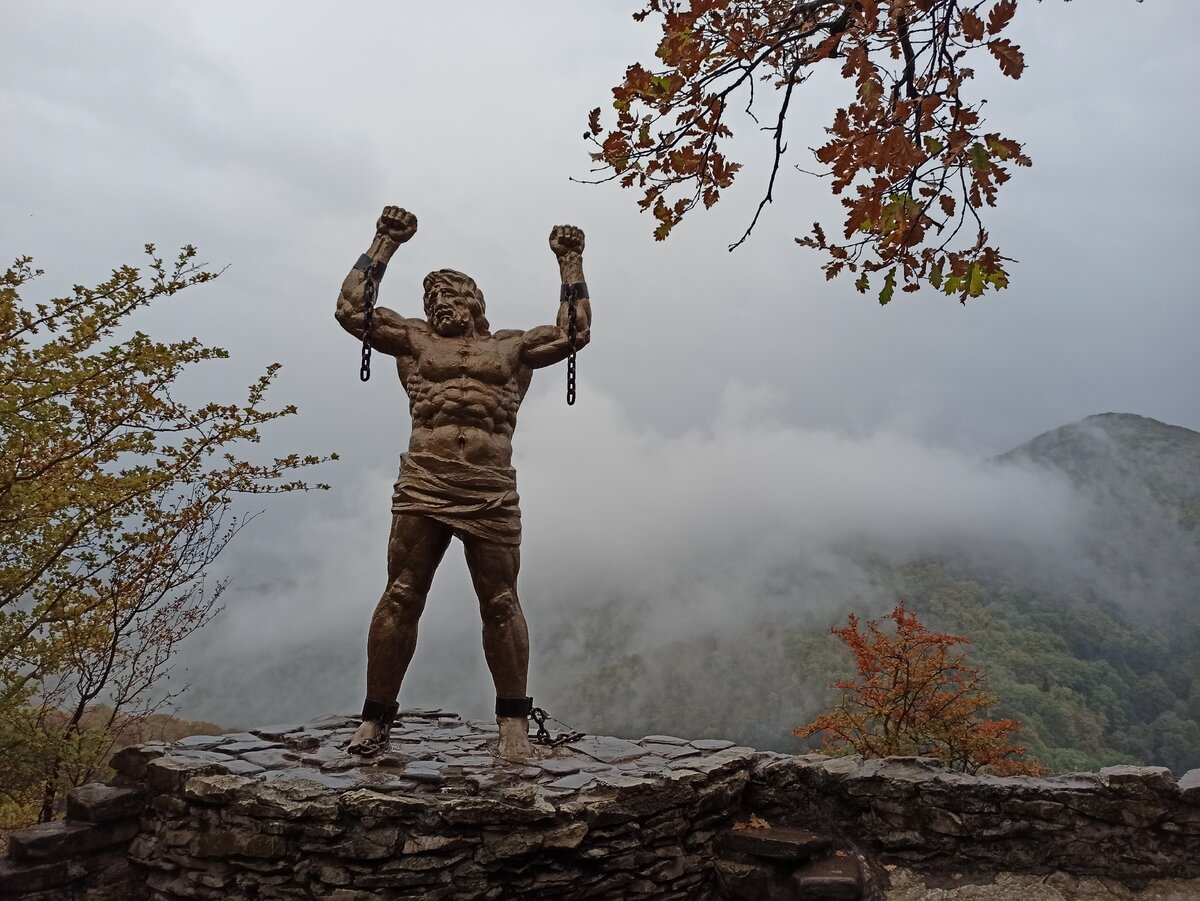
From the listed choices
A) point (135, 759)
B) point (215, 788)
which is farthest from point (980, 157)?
point (135, 759)

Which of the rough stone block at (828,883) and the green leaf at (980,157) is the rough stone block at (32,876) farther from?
the green leaf at (980,157)

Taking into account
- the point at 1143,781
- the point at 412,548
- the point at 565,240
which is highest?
the point at 565,240

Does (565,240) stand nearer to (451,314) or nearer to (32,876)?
(451,314)

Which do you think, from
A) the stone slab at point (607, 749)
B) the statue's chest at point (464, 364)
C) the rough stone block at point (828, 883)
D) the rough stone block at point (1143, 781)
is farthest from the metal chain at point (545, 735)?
the rough stone block at point (1143, 781)

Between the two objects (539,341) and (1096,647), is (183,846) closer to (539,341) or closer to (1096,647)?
(539,341)

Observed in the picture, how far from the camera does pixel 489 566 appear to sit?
4.78 metres

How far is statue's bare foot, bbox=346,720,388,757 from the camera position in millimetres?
4449

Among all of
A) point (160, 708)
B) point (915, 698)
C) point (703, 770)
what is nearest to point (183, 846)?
point (703, 770)

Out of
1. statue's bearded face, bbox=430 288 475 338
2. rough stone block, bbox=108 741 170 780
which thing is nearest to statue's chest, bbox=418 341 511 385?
statue's bearded face, bbox=430 288 475 338

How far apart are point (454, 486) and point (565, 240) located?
6.23ft

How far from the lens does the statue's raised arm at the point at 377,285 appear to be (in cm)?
495

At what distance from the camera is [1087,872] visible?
13.0ft

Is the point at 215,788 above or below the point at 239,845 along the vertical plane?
above

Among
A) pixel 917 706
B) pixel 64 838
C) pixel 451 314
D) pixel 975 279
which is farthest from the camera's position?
pixel 917 706
